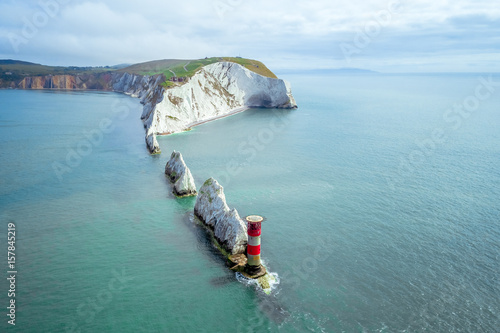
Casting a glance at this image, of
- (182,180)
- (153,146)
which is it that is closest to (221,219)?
(182,180)

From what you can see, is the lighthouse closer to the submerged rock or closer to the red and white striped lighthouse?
the red and white striped lighthouse

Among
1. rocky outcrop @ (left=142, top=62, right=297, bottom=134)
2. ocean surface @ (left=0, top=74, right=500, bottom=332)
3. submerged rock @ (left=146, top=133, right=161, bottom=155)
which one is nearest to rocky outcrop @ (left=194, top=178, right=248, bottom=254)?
ocean surface @ (left=0, top=74, right=500, bottom=332)

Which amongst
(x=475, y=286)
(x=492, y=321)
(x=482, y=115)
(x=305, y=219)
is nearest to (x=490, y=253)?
(x=475, y=286)

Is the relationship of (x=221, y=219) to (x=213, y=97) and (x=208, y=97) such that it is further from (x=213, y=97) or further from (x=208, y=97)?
(x=213, y=97)

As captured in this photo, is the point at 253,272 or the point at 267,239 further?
the point at 267,239

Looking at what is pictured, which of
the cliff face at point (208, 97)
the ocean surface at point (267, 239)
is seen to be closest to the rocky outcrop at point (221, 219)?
the ocean surface at point (267, 239)
